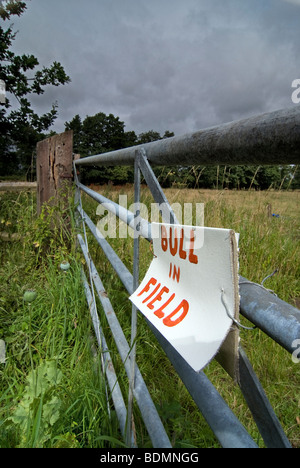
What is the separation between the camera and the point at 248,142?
43 centimetres

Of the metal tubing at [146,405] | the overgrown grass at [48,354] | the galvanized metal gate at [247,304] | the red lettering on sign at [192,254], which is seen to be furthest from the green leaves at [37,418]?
the red lettering on sign at [192,254]

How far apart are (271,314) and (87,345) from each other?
57.0 inches

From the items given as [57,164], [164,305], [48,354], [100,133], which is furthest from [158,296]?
[100,133]

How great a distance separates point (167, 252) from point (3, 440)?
1.01 metres

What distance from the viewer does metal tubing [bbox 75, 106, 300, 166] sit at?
367mm

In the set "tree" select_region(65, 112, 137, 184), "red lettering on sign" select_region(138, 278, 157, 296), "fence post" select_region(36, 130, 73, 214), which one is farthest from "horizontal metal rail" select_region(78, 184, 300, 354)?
"tree" select_region(65, 112, 137, 184)

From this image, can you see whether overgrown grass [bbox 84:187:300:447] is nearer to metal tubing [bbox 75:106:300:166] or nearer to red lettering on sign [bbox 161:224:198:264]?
red lettering on sign [bbox 161:224:198:264]

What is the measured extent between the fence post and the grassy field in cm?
27

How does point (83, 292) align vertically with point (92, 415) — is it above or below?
above

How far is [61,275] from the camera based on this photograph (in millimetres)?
2393

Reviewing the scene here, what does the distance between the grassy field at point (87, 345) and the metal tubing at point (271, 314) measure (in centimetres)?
70

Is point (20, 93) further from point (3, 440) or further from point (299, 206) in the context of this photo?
point (3, 440)

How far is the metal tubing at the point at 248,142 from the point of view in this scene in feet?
1.20
